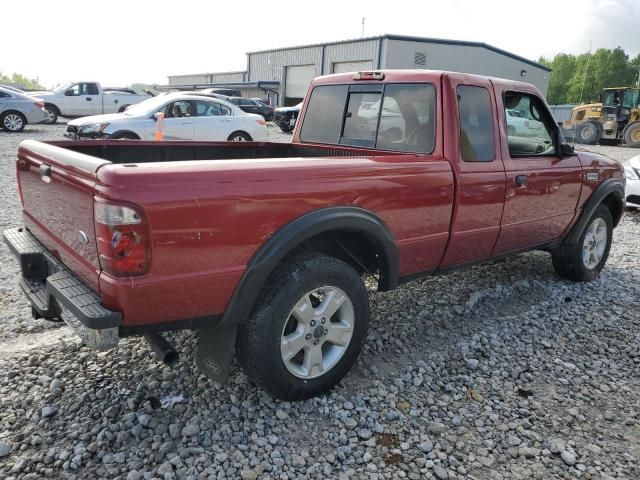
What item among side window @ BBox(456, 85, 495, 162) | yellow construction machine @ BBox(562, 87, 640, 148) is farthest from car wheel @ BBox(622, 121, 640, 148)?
side window @ BBox(456, 85, 495, 162)

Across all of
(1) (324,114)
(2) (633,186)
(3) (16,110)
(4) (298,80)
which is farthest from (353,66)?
(1) (324,114)

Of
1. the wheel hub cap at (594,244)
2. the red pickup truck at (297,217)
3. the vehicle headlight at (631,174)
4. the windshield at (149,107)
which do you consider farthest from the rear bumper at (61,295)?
the vehicle headlight at (631,174)

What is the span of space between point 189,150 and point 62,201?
1.65 m

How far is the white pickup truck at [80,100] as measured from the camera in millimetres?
20078

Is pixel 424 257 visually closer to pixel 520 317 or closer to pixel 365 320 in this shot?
pixel 365 320

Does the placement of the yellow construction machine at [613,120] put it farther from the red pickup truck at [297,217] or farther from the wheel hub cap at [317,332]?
the wheel hub cap at [317,332]

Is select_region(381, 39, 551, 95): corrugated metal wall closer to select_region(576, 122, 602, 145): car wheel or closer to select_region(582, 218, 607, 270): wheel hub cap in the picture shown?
select_region(576, 122, 602, 145): car wheel

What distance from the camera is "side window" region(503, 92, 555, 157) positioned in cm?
413

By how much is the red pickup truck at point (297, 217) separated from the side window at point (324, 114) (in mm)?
16

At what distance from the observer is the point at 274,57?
41094 mm

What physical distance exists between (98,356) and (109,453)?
3.30 feet

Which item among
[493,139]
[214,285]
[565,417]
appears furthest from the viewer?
[493,139]

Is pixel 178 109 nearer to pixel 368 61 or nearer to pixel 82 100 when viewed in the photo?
pixel 82 100

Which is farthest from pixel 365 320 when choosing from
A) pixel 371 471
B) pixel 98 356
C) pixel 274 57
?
pixel 274 57
